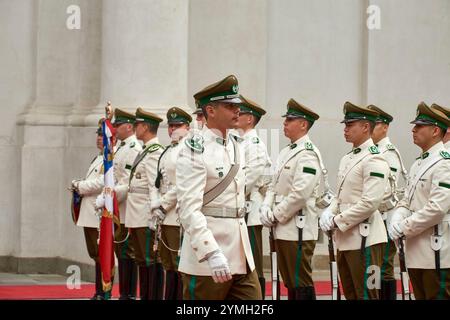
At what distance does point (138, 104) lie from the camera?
14.5 meters

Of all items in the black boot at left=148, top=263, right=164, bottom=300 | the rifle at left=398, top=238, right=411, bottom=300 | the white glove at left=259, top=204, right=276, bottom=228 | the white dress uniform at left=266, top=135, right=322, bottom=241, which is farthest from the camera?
the black boot at left=148, top=263, right=164, bottom=300

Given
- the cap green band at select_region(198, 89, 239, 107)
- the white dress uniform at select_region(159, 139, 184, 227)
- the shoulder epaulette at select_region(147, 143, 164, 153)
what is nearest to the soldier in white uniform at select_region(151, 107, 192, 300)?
the white dress uniform at select_region(159, 139, 184, 227)

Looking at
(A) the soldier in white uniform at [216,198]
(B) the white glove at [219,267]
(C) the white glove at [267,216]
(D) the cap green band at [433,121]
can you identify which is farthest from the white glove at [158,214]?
(B) the white glove at [219,267]

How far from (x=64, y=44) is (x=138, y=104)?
177 centimetres

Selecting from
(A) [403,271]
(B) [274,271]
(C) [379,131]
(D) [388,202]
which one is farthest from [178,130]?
(A) [403,271]

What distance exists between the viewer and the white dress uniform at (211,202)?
7.82m

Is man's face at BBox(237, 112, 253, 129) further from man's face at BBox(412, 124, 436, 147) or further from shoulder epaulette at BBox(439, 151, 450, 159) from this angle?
shoulder epaulette at BBox(439, 151, 450, 159)

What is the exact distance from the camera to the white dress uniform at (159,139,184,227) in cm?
1136

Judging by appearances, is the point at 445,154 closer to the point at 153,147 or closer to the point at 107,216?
the point at 107,216

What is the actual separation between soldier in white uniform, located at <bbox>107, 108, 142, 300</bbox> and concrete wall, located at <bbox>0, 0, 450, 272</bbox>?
1702 mm

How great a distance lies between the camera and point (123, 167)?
12.5 meters

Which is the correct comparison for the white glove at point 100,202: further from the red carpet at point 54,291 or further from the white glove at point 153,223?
the red carpet at point 54,291

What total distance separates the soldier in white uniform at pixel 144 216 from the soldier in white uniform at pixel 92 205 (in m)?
0.45
